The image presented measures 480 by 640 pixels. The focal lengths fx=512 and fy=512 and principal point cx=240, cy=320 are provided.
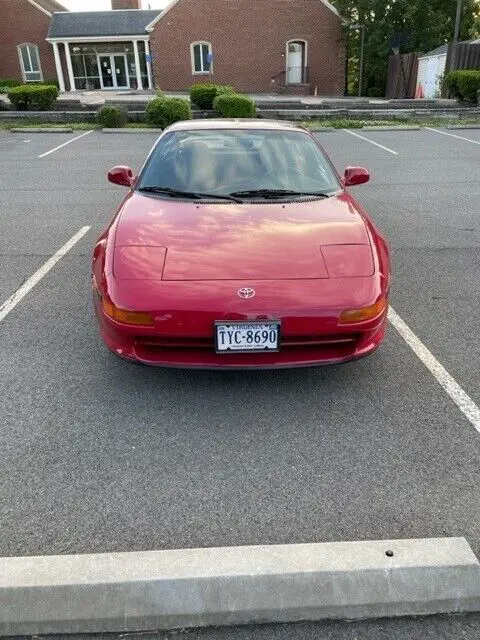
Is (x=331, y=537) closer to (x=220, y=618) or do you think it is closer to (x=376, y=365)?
(x=220, y=618)

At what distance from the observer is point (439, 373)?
3252 millimetres

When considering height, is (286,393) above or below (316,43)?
below

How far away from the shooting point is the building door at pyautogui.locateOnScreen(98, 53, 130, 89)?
32938 millimetres

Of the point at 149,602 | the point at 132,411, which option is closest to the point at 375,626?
the point at 149,602

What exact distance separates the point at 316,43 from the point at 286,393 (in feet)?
111

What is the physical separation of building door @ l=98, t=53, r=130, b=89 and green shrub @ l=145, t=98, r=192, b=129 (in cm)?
1905

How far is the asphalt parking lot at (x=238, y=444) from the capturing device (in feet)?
7.14

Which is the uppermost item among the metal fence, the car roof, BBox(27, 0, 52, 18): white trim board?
BBox(27, 0, 52, 18): white trim board

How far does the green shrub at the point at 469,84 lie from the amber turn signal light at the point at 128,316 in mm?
22287

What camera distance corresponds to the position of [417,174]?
32.2 ft

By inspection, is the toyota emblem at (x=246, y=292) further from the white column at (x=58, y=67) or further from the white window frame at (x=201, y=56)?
the white column at (x=58, y=67)

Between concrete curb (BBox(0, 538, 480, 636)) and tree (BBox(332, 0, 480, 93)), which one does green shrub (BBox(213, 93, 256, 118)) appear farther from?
tree (BBox(332, 0, 480, 93))

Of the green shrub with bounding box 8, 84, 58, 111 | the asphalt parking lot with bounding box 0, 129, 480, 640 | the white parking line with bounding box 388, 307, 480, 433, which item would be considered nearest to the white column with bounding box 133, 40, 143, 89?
the green shrub with bounding box 8, 84, 58, 111

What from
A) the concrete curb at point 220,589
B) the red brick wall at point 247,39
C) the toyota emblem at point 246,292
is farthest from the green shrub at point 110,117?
the concrete curb at point 220,589
